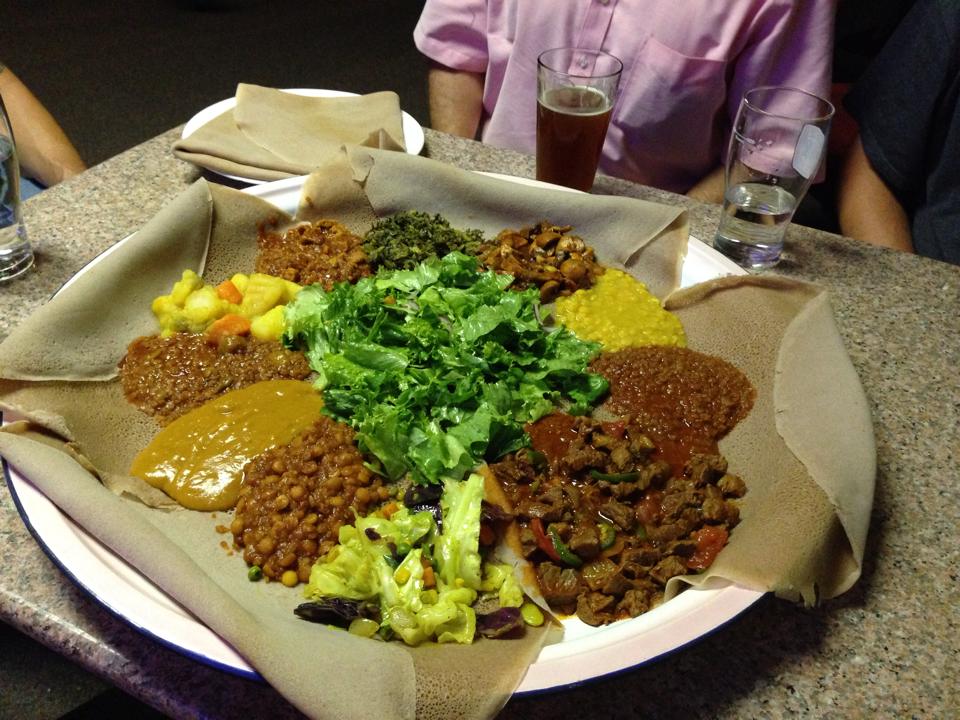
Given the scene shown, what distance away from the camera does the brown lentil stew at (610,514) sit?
1352mm

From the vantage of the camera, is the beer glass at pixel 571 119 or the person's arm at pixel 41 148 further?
the person's arm at pixel 41 148

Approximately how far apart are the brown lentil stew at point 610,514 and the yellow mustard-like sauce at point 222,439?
1.58 ft

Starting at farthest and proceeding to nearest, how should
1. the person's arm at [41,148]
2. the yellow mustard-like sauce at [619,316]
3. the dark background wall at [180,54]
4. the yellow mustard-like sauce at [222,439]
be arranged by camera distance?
the dark background wall at [180,54]
the person's arm at [41,148]
the yellow mustard-like sauce at [619,316]
the yellow mustard-like sauce at [222,439]

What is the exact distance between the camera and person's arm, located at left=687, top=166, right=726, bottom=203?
2.79 m

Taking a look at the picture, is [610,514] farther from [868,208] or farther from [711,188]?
[868,208]

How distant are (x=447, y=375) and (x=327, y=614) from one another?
2.19ft

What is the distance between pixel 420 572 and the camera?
1310 mm

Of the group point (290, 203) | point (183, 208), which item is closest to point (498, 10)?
point (290, 203)

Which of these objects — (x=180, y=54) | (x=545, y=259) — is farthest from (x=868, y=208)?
(x=180, y=54)

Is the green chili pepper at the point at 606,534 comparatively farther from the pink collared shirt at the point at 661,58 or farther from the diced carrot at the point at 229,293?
the pink collared shirt at the point at 661,58

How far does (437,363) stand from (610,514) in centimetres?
57

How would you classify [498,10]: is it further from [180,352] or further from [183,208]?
[180,352]

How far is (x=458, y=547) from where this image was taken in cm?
134

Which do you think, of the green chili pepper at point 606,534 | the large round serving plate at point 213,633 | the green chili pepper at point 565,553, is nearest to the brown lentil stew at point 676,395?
the green chili pepper at point 606,534
